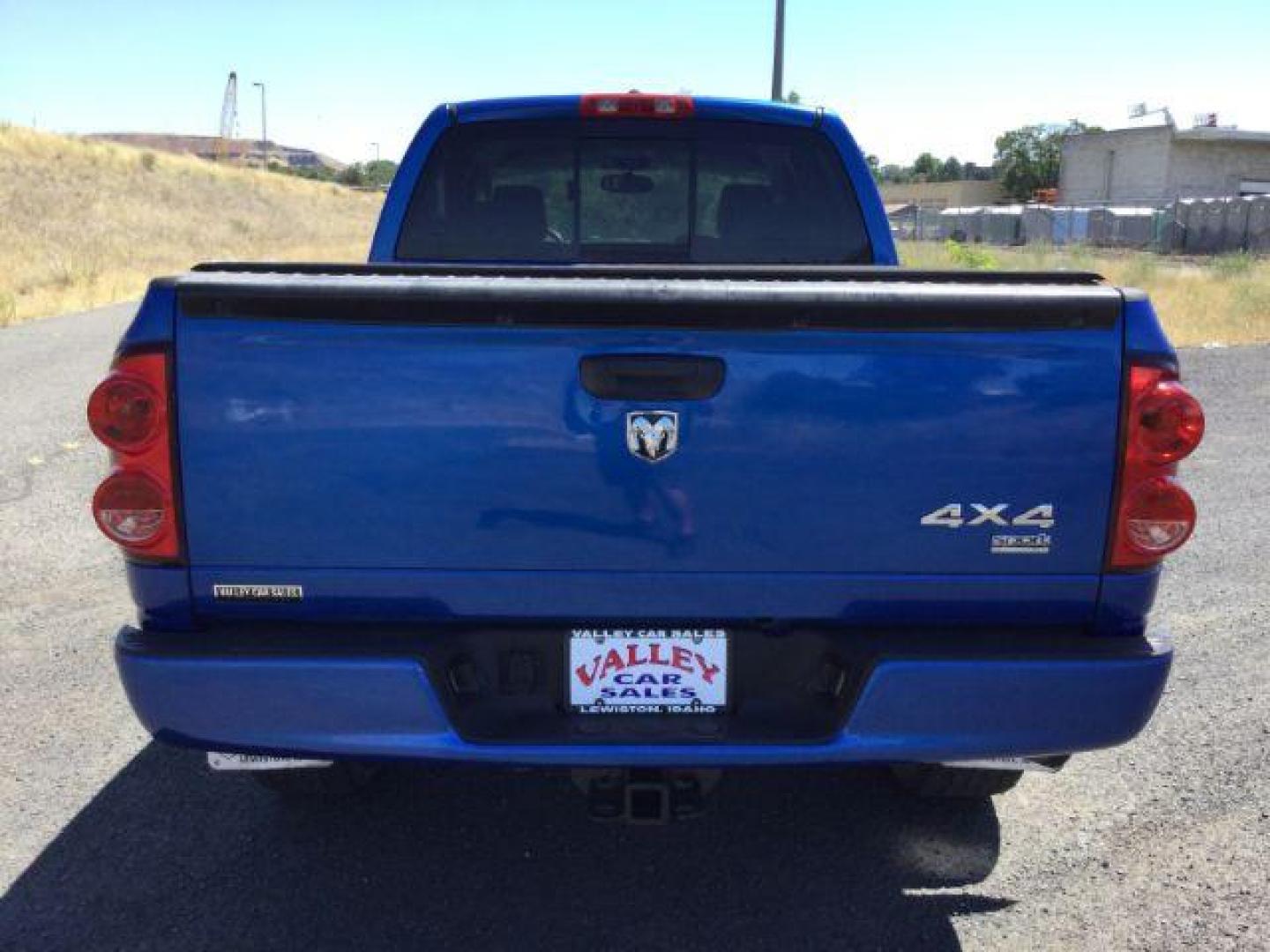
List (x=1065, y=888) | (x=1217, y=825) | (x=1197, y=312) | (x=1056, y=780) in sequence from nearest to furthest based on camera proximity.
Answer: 1. (x=1065, y=888)
2. (x=1217, y=825)
3. (x=1056, y=780)
4. (x=1197, y=312)

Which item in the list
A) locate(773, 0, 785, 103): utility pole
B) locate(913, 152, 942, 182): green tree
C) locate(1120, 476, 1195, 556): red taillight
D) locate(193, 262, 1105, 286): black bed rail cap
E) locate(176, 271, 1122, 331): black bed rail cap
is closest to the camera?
locate(176, 271, 1122, 331): black bed rail cap

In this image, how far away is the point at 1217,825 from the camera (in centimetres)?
339

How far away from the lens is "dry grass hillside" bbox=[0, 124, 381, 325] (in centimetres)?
2680

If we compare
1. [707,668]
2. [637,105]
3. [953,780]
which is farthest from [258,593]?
[637,105]

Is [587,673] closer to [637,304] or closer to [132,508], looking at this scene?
[637,304]

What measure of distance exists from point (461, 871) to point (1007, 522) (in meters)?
1.73

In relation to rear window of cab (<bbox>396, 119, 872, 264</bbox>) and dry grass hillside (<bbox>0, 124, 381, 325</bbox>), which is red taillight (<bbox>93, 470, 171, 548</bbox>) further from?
dry grass hillside (<bbox>0, 124, 381, 325</bbox>)

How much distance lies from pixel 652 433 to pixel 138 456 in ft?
3.48

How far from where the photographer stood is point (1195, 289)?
2188cm

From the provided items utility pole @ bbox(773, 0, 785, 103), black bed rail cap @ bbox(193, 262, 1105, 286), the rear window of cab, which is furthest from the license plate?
utility pole @ bbox(773, 0, 785, 103)

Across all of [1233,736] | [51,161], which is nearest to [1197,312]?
[1233,736]

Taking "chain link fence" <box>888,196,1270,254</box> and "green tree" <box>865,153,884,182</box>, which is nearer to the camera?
"green tree" <box>865,153,884,182</box>

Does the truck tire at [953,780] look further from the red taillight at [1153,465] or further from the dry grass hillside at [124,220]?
the dry grass hillside at [124,220]

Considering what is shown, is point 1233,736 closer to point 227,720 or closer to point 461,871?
point 461,871
